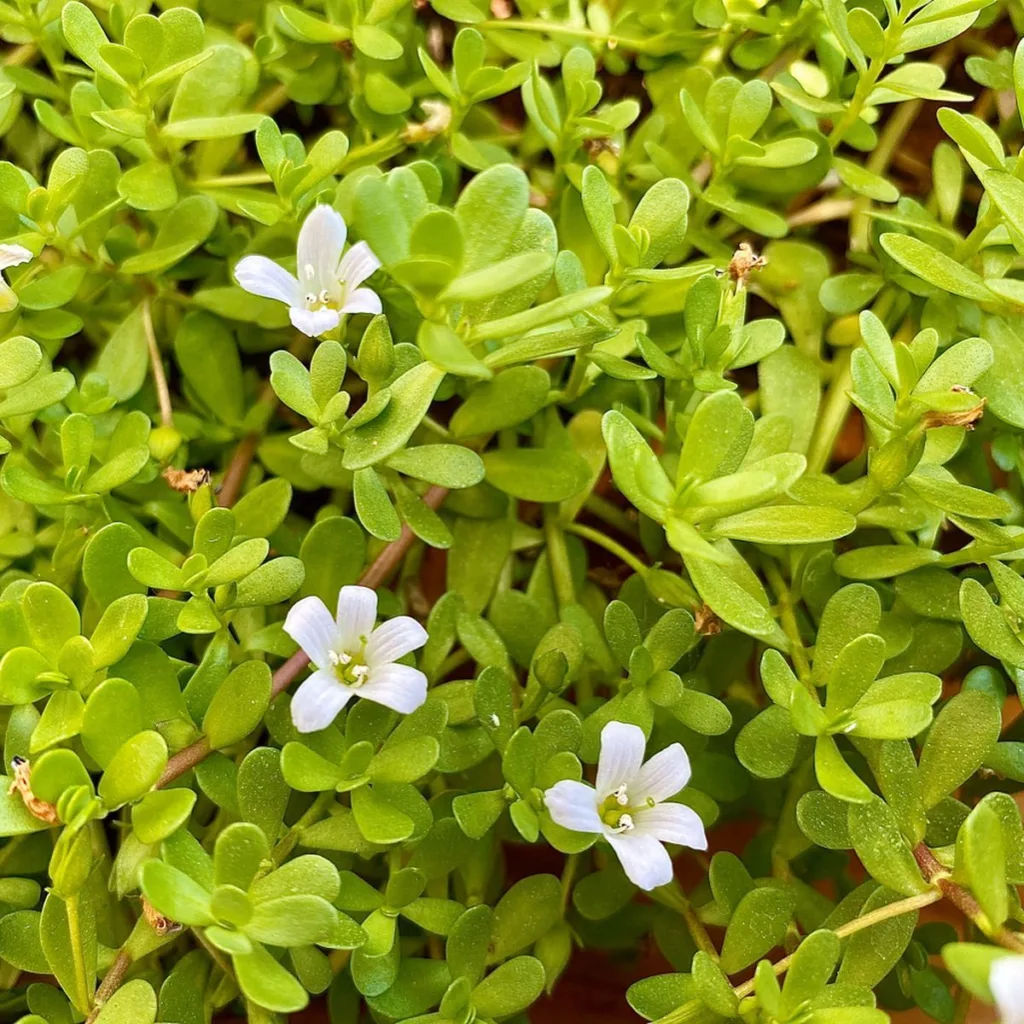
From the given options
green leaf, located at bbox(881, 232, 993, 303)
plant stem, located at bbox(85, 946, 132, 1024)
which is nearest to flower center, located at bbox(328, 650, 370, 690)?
plant stem, located at bbox(85, 946, 132, 1024)

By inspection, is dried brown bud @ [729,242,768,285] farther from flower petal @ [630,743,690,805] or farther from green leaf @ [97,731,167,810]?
green leaf @ [97,731,167,810]

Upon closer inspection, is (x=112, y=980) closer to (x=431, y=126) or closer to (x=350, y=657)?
(x=350, y=657)

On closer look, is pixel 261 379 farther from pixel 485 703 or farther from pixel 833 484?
pixel 833 484

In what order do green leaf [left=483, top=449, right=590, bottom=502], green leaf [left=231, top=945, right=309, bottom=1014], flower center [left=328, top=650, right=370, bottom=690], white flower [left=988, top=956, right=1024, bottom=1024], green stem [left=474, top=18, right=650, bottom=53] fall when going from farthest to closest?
green stem [left=474, top=18, right=650, bottom=53] → green leaf [left=483, top=449, right=590, bottom=502] → flower center [left=328, top=650, right=370, bottom=690] → green leaf [left=231, top=945, right=309, bottom=1014] → white flower [left=988, top=956, right=1024, bottom=1024]

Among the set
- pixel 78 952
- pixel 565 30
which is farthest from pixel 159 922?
pixel 565 30

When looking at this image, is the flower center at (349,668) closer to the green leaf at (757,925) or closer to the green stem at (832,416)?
the green leaf at (757,925)

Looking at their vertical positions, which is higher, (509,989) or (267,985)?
(267,985)
